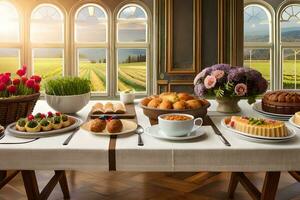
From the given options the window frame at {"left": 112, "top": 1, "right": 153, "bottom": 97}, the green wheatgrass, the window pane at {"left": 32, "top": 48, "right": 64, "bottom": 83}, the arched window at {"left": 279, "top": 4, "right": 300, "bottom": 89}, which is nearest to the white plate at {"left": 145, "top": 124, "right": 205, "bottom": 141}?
the green wheatgrass

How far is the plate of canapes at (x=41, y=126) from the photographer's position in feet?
5.04

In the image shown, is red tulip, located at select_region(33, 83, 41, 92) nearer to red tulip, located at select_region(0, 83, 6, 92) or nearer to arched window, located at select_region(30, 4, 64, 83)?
red tulip, located at select_region(0, 83, 6, 92)

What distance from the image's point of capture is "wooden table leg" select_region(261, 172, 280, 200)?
1545 mm

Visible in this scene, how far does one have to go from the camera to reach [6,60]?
4773 mm

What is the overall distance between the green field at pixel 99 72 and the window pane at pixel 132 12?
23.0 inches

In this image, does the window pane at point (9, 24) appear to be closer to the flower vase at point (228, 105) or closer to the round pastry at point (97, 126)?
the flower vase at point (228, 105)

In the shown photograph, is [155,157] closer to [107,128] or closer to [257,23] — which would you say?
[107,128]

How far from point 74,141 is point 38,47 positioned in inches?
138

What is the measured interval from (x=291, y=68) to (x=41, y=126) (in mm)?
4227

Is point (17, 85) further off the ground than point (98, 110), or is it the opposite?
point (17, 85)

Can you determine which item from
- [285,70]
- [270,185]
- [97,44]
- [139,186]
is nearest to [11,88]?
[270,185]

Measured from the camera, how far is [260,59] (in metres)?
5.04

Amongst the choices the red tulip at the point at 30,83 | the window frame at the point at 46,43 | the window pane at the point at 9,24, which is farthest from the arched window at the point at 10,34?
the red tulip at the point at 30,83

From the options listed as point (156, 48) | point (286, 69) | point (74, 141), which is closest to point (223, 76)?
point (74, 141)
